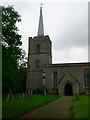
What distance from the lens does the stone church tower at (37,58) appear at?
52.9 metres

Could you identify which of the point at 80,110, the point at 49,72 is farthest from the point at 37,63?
the point at 80,110

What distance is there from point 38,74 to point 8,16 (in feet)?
119

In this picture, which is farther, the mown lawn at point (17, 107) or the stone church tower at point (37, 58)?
the stone church tower at point (37, 58)

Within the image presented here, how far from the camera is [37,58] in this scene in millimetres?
53719

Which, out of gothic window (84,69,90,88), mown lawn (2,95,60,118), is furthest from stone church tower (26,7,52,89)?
mown lawn (2,95,60,118)

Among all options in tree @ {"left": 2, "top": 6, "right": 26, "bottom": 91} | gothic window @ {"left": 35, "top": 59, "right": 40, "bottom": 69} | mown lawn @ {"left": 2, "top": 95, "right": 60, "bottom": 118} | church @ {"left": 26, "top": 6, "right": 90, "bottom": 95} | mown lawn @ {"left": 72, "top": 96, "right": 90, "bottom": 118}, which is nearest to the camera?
mown lawn @ {"left": 72, "top": 96, "right": 90, "bottom": 118}

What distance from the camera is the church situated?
47.8 metres

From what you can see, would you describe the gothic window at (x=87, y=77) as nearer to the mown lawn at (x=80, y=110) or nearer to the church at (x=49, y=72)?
the church at (x=49, y=72)

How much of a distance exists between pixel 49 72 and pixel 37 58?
4747 mm

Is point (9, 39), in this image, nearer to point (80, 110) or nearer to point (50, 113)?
point (50, 113)

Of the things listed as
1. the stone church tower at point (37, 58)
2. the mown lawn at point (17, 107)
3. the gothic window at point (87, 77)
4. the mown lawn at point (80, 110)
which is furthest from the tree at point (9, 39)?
the stone church tower at point (37, 58)

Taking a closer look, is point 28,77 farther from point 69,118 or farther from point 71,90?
point 69,118

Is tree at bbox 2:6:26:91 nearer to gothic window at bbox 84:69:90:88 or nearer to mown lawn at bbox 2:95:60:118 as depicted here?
mown lawn at bbox 2:95:60:118

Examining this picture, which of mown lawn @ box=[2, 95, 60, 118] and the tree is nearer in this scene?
mown lawn @ box=[2, 95, 60, 118]
